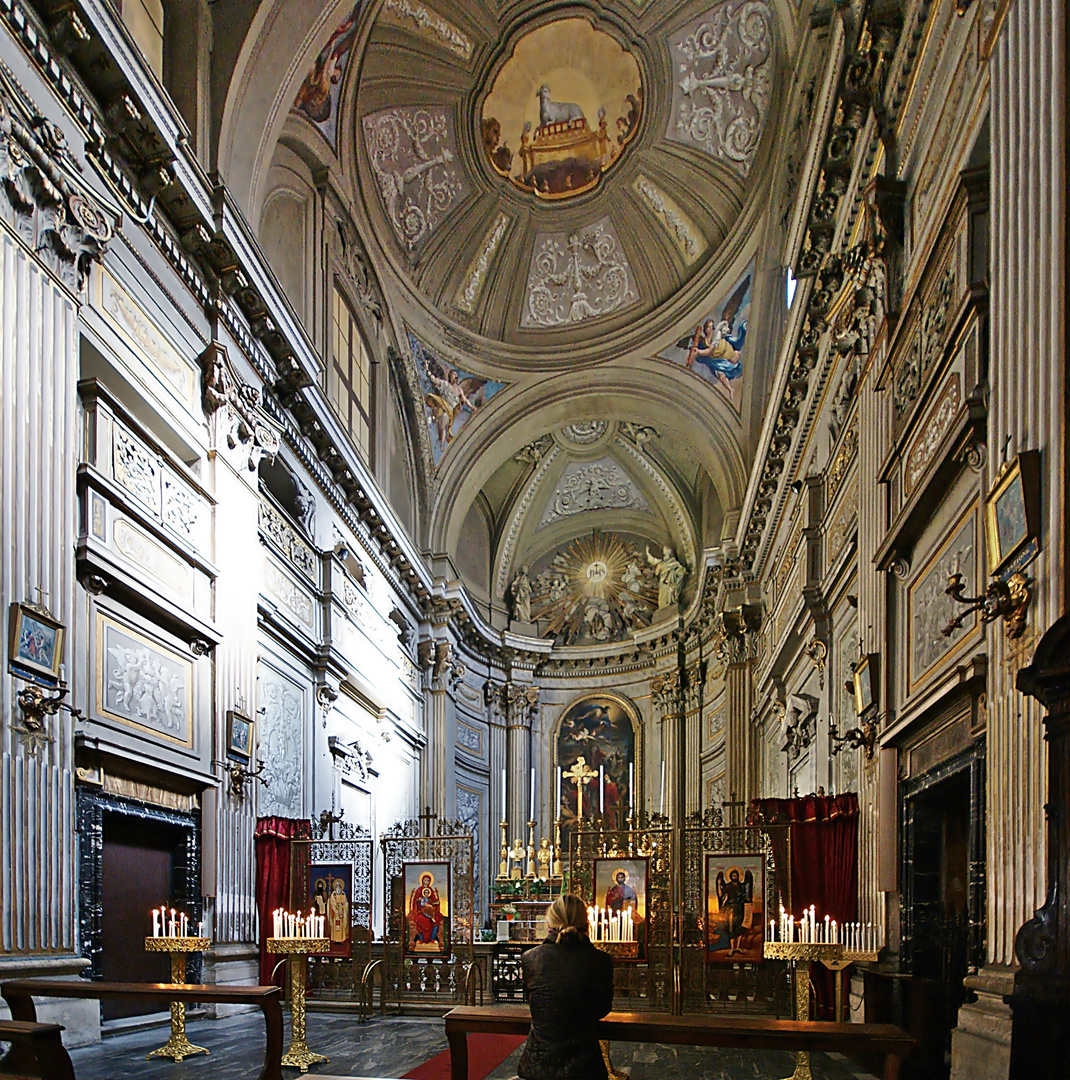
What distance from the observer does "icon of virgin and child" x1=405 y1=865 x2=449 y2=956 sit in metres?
11.5

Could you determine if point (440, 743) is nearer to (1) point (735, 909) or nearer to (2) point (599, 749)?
(2) point (599, 749)

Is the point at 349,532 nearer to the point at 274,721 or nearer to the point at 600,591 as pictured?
the point at 274,721

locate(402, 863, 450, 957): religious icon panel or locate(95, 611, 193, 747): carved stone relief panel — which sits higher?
locate(95, 611, 193, 747): carved stone relief panel

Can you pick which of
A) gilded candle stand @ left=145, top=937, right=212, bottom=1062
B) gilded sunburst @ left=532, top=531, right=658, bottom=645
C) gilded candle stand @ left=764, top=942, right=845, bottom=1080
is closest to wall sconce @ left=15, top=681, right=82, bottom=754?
gilded candle stand @ left=145, top=937, right=212, bottom=1062

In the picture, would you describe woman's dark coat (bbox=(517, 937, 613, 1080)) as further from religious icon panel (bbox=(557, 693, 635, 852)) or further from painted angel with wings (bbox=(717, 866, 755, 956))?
religious icon panel (bbox=(557, 693, 635, 852))

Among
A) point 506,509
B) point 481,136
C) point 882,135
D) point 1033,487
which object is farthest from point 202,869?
point 506,509

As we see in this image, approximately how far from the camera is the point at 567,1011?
15.9 ft

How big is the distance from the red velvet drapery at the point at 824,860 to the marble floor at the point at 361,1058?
1.18 m

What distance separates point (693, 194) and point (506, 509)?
9543 mm

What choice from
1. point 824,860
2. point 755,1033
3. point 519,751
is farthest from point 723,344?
point 755,1033

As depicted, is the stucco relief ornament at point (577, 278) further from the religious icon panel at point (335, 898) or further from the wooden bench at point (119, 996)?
the wooden bench at point (119, 996)

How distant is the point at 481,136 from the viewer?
1852 centimetres

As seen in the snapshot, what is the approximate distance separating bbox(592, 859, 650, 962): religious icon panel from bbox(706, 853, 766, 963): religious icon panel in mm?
705

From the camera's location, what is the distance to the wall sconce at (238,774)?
1034 centimetres
